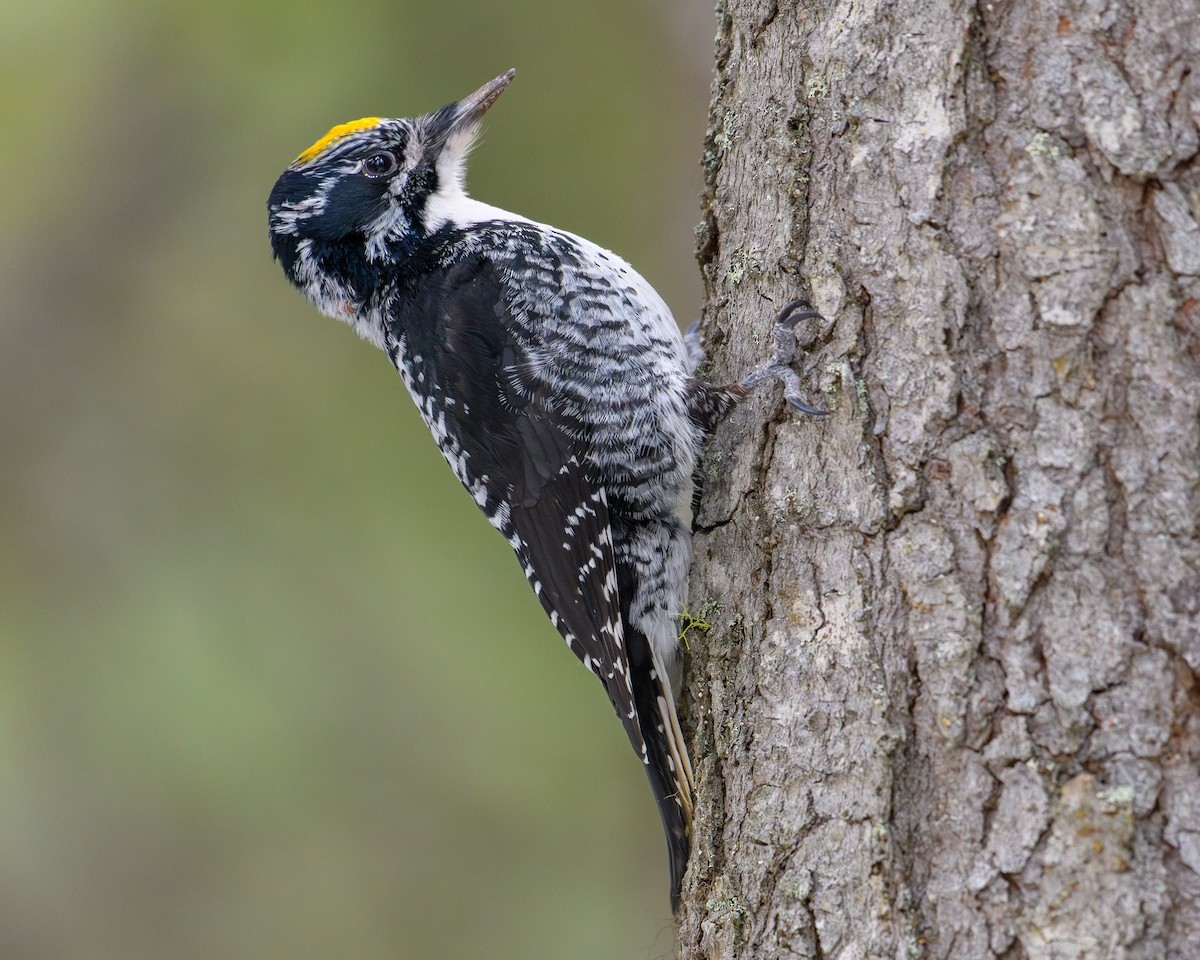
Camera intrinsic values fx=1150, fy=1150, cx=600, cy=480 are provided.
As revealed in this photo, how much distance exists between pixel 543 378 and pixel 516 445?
20 centimetres

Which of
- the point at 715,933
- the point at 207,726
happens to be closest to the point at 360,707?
the point at 207,726

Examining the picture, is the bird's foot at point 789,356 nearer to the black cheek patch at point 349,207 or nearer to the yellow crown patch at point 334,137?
the black cheek patch at point 349,207

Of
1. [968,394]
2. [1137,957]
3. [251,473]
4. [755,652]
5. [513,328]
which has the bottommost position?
[1137,957]

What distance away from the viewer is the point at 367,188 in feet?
11.2

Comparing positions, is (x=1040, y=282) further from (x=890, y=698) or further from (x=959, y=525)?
(x=890, y=698)

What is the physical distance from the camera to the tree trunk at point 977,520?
5.86 ft

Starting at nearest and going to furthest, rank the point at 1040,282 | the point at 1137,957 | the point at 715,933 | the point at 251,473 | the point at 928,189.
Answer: the point at 1137,957
the point at 1040,282
the point at 928,189
the point at 715,933
the point at 251,473

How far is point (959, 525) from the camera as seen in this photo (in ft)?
6.49

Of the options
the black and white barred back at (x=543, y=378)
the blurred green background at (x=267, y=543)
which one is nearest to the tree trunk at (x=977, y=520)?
the black and white barred back at (x=543, y=378)

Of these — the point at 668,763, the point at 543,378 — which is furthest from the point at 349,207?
the point at 668,763

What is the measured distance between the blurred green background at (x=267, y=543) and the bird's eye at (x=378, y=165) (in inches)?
63.2

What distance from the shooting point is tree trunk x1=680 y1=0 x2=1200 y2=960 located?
5.86ft

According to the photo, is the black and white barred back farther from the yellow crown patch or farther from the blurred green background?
the blurred green background

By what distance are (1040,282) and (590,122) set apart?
3.46 metres
